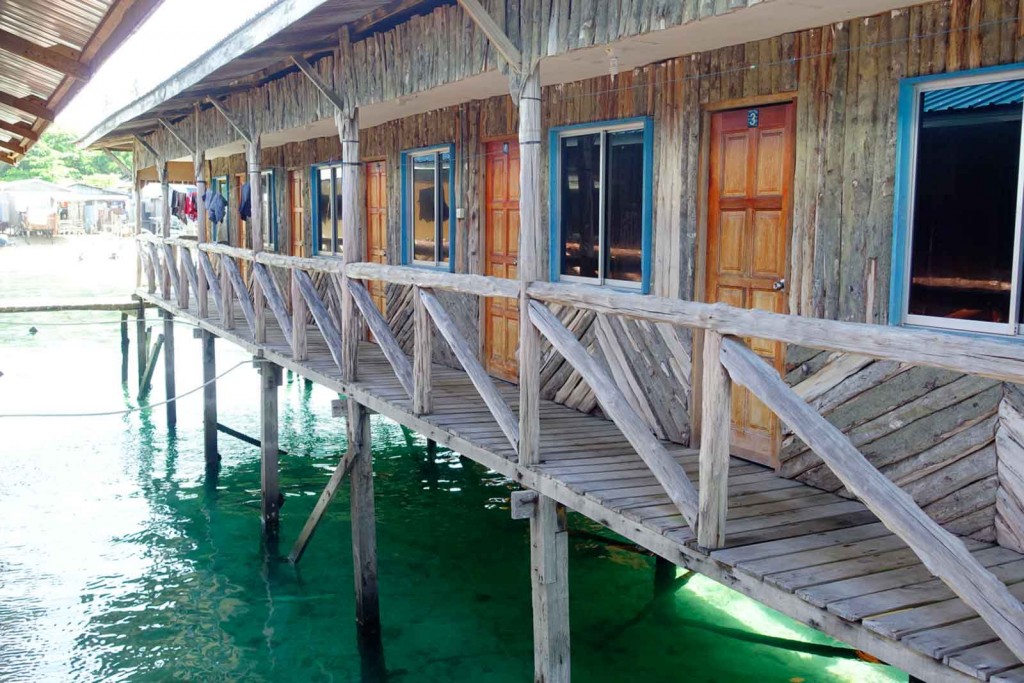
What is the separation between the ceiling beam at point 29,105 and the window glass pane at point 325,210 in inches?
142

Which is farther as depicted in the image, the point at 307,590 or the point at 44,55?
the point at 307,590

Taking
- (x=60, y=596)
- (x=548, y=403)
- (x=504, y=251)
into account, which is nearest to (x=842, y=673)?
(x=548, y=403)

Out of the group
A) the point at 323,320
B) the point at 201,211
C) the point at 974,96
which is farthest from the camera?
the point at 201,211

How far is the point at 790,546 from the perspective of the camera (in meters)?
4.46

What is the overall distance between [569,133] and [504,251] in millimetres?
1652

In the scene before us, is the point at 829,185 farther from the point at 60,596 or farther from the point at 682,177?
the point at 60,596

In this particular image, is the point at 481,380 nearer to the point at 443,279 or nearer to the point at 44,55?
the point at 443,279

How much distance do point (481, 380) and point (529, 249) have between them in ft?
3.36

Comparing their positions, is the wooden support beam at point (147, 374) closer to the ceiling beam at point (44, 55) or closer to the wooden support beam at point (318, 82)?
the ceiling beam at point (44, 55)

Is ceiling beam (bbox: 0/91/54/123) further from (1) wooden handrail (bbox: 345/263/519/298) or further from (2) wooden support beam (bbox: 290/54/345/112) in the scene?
(1) wooden handrail (bbox: 345/263/519/298)

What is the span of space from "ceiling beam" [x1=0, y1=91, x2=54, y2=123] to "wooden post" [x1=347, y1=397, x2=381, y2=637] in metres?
5.45

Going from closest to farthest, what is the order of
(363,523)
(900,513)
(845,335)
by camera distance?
(900,513) → (845,335) → (363,523)

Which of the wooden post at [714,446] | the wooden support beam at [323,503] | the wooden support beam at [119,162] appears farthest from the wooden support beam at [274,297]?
the wooden support beam at [119,162]

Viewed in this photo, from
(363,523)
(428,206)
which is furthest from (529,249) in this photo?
(428,206)
